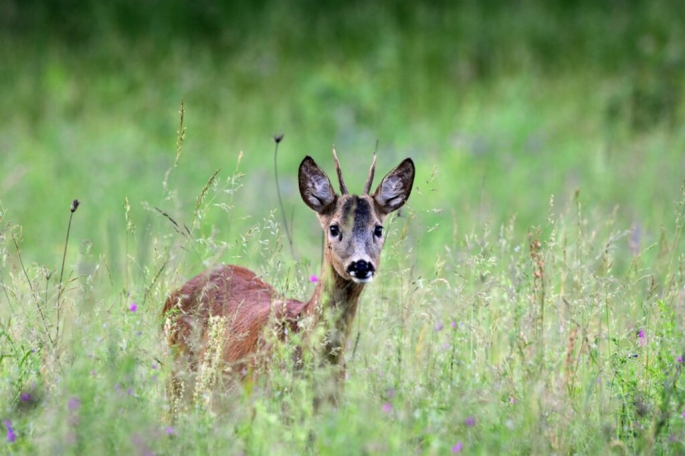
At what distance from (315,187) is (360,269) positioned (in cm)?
73

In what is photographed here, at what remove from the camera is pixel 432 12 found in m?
19.0

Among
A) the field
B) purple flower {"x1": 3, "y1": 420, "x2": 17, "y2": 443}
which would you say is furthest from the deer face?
purple flower {"x1": 3, "y1": 420, "x2": 17, "y2": 443}

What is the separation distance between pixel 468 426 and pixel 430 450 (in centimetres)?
28

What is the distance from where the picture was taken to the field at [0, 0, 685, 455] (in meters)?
4.46

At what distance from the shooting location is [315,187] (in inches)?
228

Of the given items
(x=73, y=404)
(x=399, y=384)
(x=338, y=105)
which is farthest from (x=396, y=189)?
(x=338, y=105)

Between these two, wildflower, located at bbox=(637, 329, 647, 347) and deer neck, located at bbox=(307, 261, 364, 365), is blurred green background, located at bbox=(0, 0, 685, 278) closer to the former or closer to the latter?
wildflower, located at bbox=(637, 329, 647, 347)

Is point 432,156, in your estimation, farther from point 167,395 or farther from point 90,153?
point 167,395

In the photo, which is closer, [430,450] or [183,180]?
[430,450]

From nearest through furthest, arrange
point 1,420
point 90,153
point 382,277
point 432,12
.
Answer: point 1,420, point 382,277, point 90,153, point 432,12

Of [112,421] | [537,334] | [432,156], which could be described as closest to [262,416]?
[112,421]

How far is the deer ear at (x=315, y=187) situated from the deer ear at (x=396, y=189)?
241mm

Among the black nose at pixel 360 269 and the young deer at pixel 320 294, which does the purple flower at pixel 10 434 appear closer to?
the young deer at pixel 320 294

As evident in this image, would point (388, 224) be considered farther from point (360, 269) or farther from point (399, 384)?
point (399, 384)
